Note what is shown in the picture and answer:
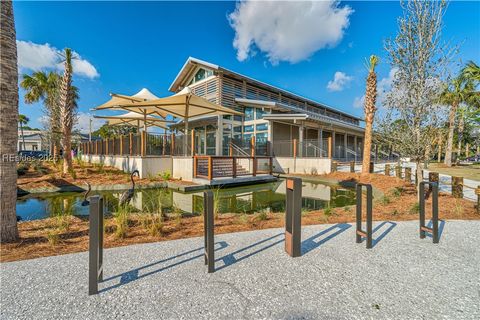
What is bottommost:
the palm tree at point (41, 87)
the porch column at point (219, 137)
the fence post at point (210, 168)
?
the fence post at point (210, 168)

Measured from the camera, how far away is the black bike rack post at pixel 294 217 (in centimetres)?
301

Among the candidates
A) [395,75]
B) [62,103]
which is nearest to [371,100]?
[395,75]

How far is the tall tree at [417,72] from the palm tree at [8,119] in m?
8.40

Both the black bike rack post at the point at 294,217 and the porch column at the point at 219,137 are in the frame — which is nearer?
the black bike rack post at the point at 294,217

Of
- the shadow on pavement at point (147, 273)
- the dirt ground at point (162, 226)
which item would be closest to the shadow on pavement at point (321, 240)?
the dirt ground at point (162, 226)

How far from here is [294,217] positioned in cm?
304

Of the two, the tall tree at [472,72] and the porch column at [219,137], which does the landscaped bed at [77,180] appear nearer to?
the porch column at [219,137]

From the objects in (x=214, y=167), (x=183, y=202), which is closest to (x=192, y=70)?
(x=214, y=167)

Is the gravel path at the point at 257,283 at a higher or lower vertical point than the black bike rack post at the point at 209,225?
lower

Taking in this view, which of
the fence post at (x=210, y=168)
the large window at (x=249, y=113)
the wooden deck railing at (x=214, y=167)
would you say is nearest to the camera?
the fence post at (x=210, y=168)

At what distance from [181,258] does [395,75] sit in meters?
7.13

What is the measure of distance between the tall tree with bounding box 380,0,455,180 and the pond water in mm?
3046

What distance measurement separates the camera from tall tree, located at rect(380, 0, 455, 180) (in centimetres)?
556

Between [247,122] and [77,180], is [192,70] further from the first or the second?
[77,180]
